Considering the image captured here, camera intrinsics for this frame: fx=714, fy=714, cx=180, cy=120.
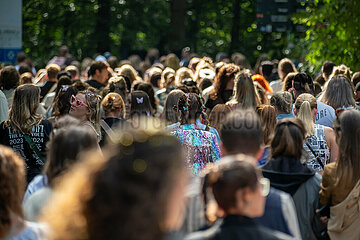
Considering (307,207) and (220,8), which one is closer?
(307,207)

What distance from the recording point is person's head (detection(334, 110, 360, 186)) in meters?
5.47

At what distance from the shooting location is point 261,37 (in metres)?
32.8

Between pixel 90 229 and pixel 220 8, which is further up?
pixel 220 8

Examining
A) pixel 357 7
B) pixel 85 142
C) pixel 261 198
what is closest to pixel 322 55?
pixel 357 7

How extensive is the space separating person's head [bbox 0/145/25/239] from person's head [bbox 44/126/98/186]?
0.63 metres

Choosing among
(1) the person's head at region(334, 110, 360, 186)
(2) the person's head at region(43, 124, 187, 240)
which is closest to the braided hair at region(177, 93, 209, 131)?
(1) the person's head at region(334, 110, 360, 186)

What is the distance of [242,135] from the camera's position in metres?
4.23

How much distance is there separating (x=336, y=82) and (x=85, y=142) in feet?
16.7

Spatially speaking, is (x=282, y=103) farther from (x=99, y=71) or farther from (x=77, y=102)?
(x=99, y=71)

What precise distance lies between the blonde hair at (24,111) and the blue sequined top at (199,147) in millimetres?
1389

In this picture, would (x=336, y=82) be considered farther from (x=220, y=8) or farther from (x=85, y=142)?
(x=220, y=8)

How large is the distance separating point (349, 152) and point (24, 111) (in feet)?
9.99

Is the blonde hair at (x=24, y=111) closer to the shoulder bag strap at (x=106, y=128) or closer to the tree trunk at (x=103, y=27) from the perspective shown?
the shoulder bag strap at (x=106, y=128)

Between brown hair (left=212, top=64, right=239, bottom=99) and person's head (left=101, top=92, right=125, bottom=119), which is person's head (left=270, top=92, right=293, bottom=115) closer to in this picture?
person's head (left=101, top=92, right=125, bottom=119)
